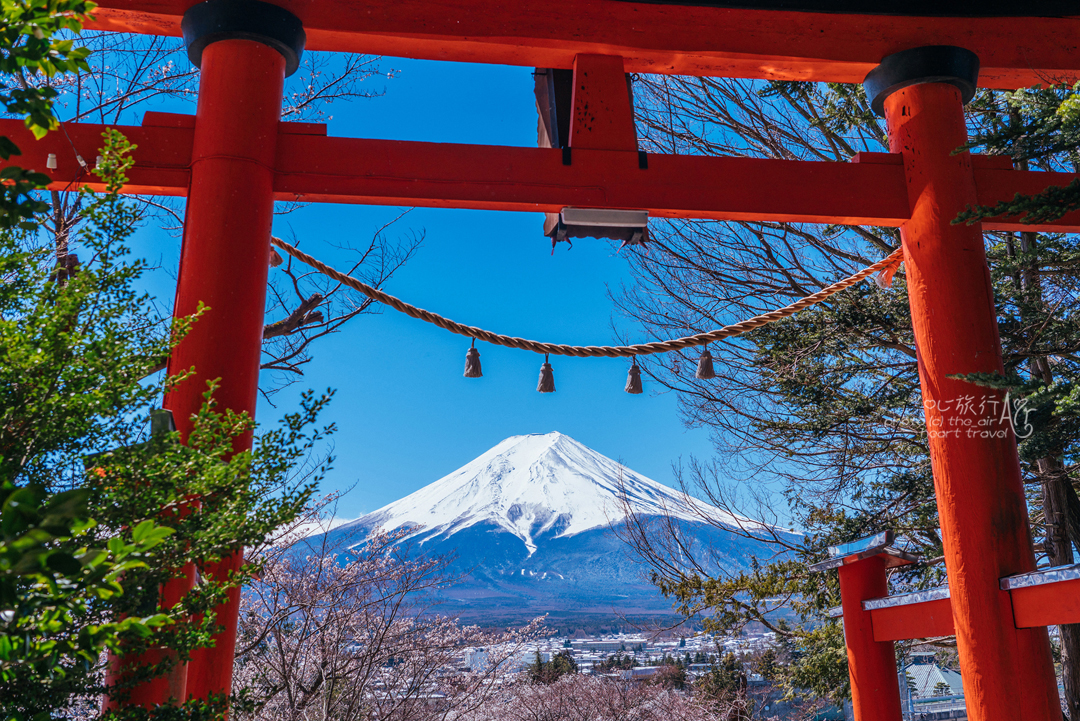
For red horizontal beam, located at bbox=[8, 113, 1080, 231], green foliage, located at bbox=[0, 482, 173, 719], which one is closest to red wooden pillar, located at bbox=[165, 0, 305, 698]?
red horizontal beam, located at bbox=[8, 113, 1080, 231]

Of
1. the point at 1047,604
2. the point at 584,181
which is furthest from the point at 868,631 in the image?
the point at 584,181

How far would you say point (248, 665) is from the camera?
6.07 meters

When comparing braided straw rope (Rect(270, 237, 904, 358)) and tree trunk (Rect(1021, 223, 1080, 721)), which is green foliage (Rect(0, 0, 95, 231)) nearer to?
braided straw rope (Rect(270, 237, 904, 358))

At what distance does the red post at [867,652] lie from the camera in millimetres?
2830

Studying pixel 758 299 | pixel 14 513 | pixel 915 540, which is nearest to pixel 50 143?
pixel 14 513

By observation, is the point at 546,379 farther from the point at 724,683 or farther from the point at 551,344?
the point at 724,683

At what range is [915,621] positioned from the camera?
2703 mm

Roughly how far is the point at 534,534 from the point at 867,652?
6125 cm

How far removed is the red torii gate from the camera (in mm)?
2389

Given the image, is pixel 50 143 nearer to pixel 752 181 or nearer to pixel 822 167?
pixel 752 181

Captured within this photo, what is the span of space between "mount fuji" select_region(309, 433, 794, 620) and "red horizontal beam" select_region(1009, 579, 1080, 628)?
43286 millimetres

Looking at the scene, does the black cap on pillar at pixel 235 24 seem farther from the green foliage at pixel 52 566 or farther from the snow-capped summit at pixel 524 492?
the snow-capped summit at pixel 524 492
